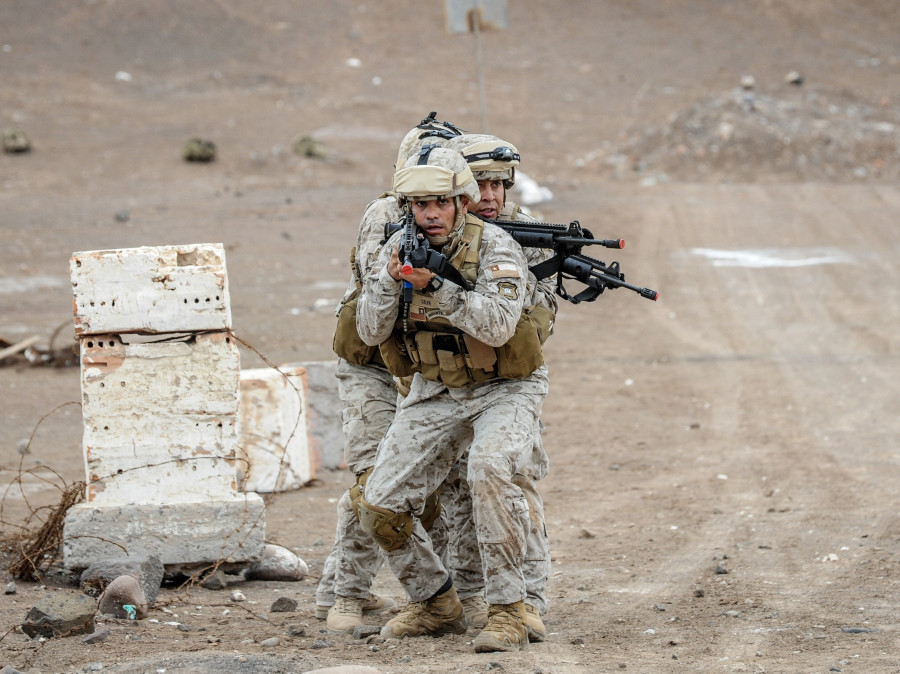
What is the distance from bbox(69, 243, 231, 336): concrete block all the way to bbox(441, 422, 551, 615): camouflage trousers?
4.98 feet

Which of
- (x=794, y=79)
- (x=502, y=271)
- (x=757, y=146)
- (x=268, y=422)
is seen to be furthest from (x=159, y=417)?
(x=794, y=79)

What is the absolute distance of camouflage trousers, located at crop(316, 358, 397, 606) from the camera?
5418 millimetres

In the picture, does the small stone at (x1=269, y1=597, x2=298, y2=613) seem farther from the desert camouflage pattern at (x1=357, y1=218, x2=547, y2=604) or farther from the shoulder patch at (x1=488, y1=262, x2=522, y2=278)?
the shoulder patch at (x1=488, y1=262, x2=522, y2=278)

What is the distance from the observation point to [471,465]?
479 centimetres

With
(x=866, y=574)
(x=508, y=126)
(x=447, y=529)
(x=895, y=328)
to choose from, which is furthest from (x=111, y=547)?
(x=508, y=126)

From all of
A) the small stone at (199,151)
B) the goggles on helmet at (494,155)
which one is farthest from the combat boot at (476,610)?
the small stone at (199,151)

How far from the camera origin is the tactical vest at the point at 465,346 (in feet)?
15.9

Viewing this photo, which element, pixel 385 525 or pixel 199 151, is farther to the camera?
pixel 199 151

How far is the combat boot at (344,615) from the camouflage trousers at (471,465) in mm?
383

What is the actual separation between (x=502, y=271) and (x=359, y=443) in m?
1.15

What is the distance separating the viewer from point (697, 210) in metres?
18.0

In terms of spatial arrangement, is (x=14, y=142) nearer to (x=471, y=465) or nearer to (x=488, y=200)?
(x=488, y=200)

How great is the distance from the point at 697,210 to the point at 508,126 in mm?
6432

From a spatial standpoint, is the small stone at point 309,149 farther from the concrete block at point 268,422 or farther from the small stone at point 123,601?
the small stone at point 123,601
